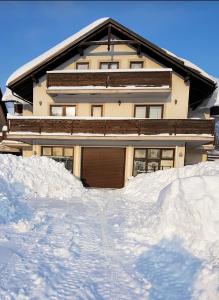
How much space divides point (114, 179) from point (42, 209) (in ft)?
27.7

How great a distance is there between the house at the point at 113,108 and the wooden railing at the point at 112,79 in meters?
0.06

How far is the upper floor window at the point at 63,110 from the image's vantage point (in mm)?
18359

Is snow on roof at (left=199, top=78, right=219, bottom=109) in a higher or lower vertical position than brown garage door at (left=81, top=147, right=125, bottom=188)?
higher

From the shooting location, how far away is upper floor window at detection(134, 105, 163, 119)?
57.8 ft

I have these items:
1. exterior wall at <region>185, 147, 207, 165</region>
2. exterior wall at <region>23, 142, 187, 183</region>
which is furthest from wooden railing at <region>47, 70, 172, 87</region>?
exterior wall at <region>185, 147, 207, 165</region>

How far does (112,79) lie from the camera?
1641cm

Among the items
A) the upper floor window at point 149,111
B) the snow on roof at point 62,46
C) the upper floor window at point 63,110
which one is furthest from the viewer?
the upper floor window at point 63,110

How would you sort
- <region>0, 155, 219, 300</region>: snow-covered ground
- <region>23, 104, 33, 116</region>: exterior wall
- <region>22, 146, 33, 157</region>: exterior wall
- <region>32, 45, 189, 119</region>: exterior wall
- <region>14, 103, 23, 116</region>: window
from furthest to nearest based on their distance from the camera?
<region>14, 103, 23, 116</region>: window → <region>23, 104, 33, 116</region>: exterior wall → <region>22, 146, 33, 157</region>: exterior wall → <region>32, 45, 189, 119</region>: exterior wall → <region>0, 155, 219, 300</region>: snow-covered ground

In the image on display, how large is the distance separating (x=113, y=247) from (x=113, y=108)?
42.3 feet

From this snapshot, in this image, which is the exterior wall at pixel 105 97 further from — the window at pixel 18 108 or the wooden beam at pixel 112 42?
the window at pixel 18 108

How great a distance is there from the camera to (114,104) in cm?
1789

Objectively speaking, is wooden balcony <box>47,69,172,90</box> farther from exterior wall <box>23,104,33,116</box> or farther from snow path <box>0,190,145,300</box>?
snow path <box>0,190,145,300</box>

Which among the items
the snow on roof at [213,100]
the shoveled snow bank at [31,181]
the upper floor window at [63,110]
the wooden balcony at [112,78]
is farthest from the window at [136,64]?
the shoveled snow bank at [31,181]

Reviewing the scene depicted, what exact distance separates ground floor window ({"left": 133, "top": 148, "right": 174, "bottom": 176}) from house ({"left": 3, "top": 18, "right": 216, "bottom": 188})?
0.21 feet
